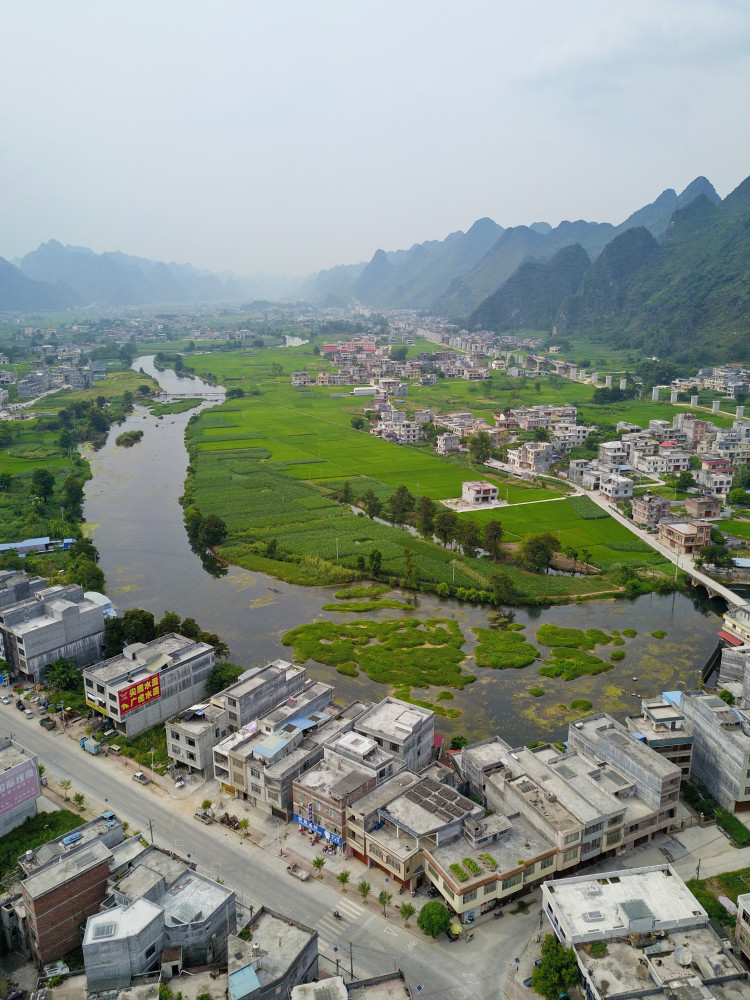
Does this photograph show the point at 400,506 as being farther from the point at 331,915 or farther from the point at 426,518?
the point at 331,915

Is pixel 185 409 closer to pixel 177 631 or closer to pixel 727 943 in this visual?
pixel 177 631

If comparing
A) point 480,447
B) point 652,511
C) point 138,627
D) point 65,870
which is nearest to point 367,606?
point 138,627

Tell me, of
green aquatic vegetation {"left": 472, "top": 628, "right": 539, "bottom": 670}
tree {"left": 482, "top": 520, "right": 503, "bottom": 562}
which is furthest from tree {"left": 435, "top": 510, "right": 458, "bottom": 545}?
green aquatic vegetation {"left": 472, "top": 628, "right": 539, "bottom": 670}

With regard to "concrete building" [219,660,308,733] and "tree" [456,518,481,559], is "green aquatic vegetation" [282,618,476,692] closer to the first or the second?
"concrete building" [219,660,308,733]

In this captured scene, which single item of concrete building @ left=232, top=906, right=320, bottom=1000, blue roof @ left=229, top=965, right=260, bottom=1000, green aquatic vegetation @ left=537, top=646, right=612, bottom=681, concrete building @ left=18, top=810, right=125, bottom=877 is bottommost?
green aquatic vegetation @ left=537, top=646, right=612, bottom=681

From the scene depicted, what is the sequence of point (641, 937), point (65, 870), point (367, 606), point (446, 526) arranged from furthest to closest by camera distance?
point (446, 526)
point (367, 606)
point (65, 870)
point (641, 937)

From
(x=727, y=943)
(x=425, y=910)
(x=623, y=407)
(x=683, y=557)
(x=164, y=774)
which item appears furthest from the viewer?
(x=623, y=407)

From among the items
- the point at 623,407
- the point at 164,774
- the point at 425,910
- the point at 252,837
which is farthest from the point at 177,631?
the point at 623,407
